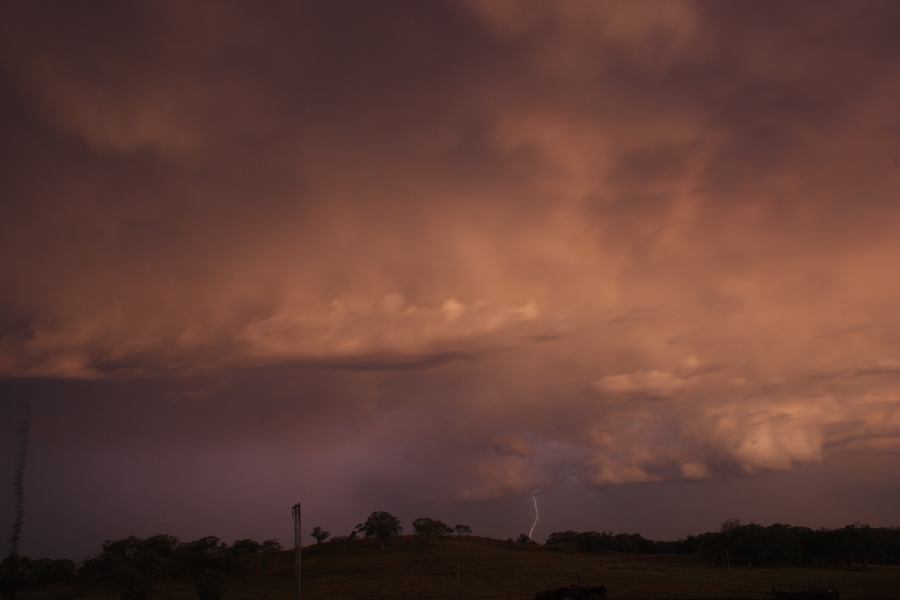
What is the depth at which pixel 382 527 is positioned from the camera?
16375 cm

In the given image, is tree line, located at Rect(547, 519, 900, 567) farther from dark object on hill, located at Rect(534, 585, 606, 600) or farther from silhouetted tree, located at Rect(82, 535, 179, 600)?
silhouetted tree, located at Rect(82, 535, 179, 600)

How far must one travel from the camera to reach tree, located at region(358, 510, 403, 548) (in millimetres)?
163750

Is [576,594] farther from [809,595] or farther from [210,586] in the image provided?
[210,586]

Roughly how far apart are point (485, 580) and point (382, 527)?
72349 mm

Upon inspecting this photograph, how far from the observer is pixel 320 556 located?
15000 centimetres

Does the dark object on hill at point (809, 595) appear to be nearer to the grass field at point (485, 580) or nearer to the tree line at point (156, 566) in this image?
the grass field at point (485, 580)

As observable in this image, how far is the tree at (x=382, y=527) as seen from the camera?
537ft

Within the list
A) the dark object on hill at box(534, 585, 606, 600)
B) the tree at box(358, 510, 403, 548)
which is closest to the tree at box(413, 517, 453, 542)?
the tree at box(358, 510, 403, 548)

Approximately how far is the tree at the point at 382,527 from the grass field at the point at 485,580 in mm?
19106

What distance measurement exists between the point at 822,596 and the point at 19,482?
63.8m

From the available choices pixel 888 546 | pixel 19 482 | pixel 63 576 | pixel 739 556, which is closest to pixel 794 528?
pixel 888 546

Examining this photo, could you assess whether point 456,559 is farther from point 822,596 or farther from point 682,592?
point 822,596

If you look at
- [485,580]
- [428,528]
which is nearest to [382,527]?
[428,528]

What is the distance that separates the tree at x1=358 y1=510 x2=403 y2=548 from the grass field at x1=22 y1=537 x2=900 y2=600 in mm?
19106
